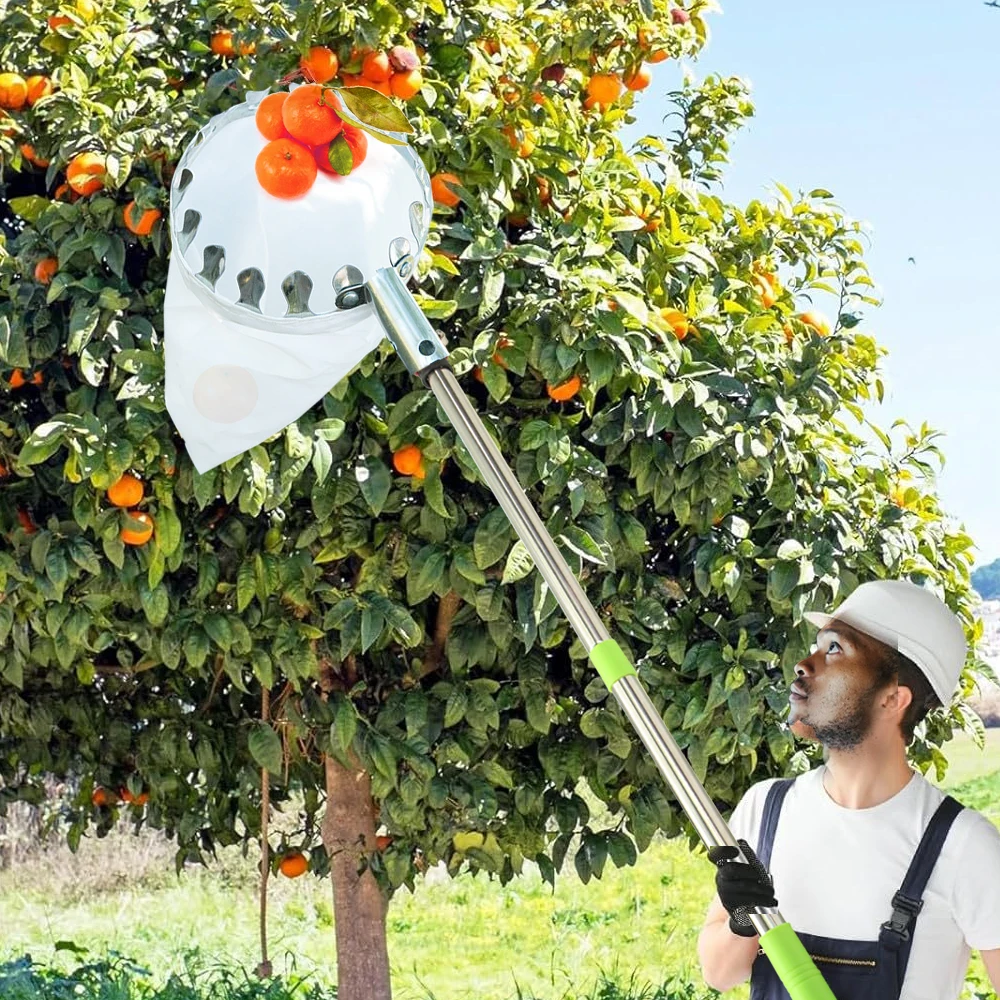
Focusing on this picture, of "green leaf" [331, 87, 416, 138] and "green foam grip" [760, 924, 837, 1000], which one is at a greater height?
"green leaf" [331, 87, 416, 138]

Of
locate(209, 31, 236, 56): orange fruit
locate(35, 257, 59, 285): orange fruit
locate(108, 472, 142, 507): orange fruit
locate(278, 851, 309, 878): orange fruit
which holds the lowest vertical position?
locate(278, 851, 309, 878): orange fruit

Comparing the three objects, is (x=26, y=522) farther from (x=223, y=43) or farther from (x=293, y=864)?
(x=293, y=864)

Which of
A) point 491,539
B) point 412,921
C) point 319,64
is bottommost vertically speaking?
point 412,921

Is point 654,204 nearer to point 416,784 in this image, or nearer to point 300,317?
point 416,784

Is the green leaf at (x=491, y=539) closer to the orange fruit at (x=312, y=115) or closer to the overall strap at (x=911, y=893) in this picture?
the overall strap at (x=911, y=893)

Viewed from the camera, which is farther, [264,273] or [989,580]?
[989,580]

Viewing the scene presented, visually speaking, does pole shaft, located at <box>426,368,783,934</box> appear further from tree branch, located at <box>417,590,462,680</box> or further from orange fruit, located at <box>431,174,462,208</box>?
tree branch, located at <box>417,590,462,680</box>

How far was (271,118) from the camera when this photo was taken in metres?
1.25

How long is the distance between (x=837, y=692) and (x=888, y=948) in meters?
0.27

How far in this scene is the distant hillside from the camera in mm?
5793

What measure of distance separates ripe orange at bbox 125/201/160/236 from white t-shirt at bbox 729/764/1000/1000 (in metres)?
1.29

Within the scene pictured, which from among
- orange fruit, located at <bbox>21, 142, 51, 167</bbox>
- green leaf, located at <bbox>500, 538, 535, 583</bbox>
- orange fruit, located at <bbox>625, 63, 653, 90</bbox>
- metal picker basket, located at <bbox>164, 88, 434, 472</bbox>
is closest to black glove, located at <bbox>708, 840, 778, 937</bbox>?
metal picker basket, located at <bbox>164, 88, 434, 472</bbox>

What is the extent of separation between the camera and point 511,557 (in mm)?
2164

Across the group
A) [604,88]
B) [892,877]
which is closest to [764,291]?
[604,88]
